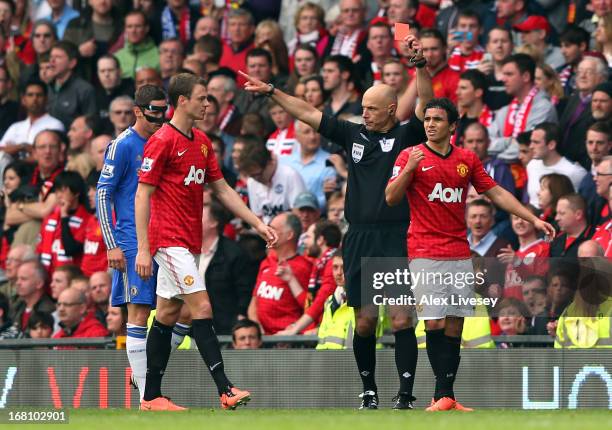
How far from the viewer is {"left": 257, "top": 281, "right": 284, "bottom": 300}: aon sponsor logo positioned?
15148mm

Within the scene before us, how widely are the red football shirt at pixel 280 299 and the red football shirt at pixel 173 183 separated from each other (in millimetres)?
3849

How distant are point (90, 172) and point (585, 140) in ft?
19.3

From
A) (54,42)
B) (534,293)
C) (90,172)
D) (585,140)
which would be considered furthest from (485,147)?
(54,42)

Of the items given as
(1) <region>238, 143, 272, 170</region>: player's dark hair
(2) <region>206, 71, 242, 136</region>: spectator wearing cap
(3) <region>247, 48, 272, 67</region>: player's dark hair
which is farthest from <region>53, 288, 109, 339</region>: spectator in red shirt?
(3) <region>247, 48, 272, 67</region>: player's dark hair

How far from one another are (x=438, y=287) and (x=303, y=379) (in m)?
2.54

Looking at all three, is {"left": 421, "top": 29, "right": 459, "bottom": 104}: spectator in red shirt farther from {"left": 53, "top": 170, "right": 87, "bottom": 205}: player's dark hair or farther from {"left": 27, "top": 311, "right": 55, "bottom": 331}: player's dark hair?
{"left": 27, "top": 311, "right": 55, "bottom": 331}: player's dark hair

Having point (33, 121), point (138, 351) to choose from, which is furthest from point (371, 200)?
point (33, 121)

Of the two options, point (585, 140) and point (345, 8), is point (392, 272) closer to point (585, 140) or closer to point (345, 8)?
point (585, 140)

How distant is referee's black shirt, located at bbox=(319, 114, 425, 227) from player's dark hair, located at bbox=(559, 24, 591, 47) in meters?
5.03

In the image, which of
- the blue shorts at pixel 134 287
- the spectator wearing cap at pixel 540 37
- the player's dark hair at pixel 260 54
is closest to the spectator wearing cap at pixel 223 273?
the player's dark hair at pixel 260 54

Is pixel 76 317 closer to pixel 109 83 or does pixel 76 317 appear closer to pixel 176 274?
pixel 109 83

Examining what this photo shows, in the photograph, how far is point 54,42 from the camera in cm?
2031

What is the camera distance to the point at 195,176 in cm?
1131

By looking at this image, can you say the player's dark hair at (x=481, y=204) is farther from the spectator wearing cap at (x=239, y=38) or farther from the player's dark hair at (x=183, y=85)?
the spectator wearing cap at (x=239, y=38)
